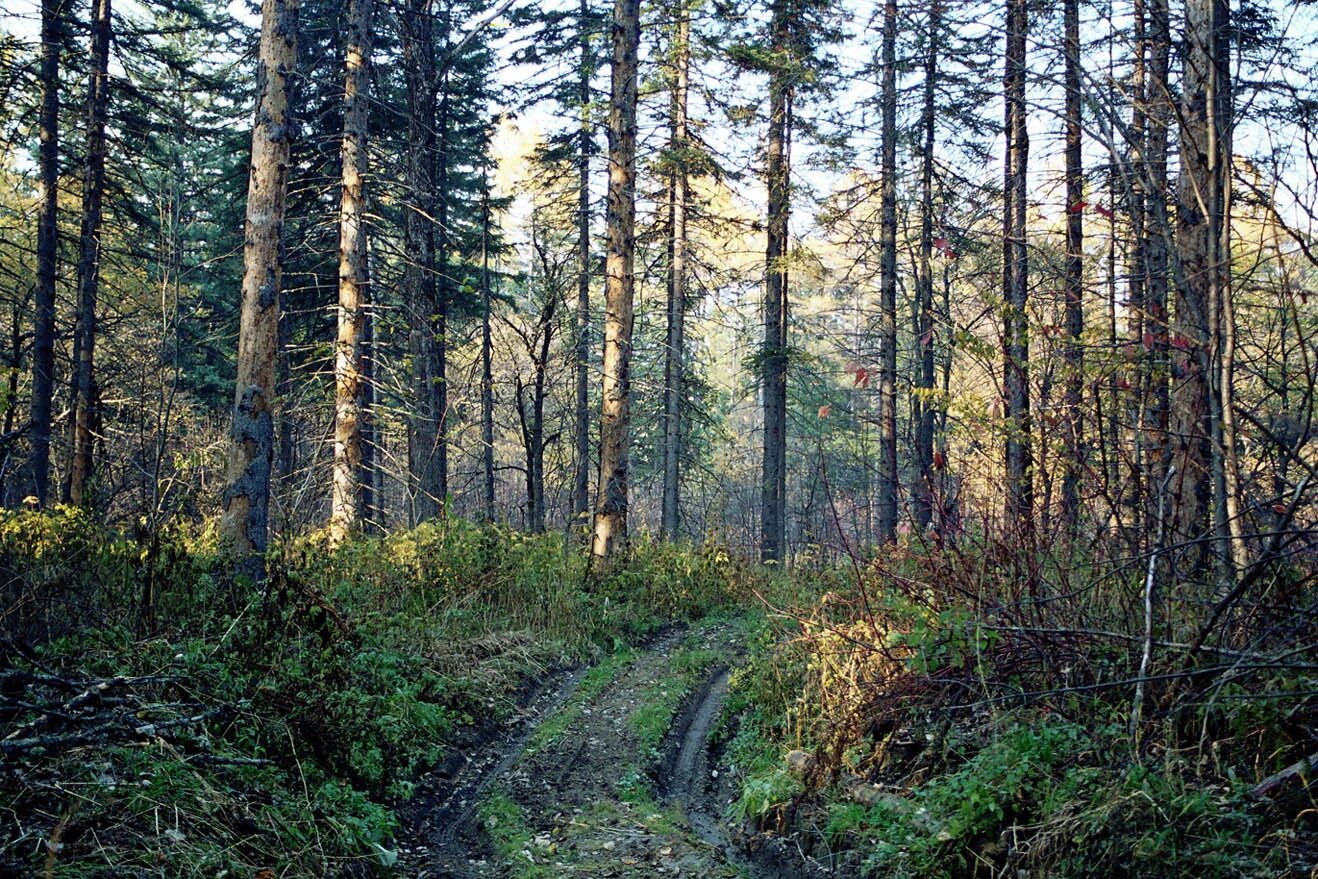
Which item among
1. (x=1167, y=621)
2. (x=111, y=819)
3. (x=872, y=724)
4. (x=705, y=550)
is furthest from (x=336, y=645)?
(x=705, y=550)

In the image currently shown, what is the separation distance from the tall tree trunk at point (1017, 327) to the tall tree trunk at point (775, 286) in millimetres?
5292

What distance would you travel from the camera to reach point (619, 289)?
1266 cm

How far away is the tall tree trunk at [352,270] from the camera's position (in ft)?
39.0

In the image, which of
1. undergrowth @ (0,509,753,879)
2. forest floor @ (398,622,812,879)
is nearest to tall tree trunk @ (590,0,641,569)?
undergrowth @ (0,509,753,879)

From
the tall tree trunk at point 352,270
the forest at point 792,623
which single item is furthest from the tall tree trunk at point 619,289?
the tall tree trunk at point 352,270

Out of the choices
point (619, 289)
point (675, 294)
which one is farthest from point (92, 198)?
point (675, 294)

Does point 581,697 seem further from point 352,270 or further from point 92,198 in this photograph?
point 92,198

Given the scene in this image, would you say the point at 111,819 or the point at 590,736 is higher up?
the point at 111,819

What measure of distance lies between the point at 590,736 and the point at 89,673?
13.0 feet

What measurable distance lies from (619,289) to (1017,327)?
5.78 m

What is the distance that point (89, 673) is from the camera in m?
4.63

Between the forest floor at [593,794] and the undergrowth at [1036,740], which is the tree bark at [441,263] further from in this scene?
the undergrowth at [1036,740]

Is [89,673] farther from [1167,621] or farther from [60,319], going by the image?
[60,319]

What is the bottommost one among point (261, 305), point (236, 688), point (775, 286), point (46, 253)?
point (236, 688)
